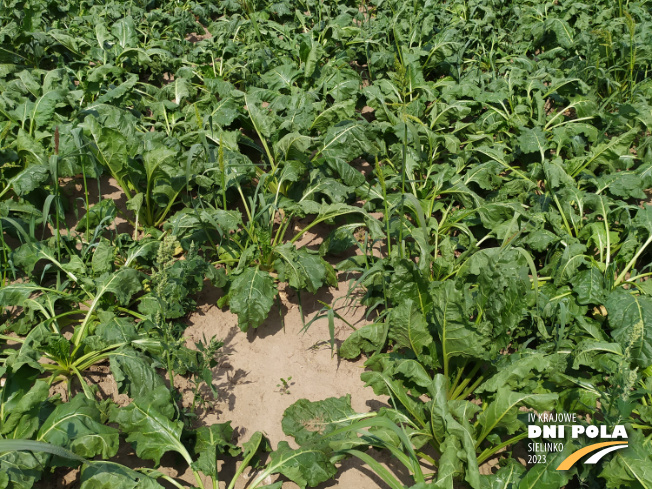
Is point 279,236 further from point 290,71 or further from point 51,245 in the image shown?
point 290,71

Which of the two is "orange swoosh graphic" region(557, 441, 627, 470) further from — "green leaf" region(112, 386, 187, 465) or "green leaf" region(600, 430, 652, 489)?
"green leaf" region(112, 386, 187, 465)

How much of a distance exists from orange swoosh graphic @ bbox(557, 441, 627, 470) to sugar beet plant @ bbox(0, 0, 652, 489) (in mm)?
87

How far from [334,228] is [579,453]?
238cm

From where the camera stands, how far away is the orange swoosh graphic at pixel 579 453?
2.57 meters

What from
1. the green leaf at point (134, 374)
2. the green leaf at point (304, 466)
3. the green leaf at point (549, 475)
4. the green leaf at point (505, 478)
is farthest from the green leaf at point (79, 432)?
the green leaf at point (549, 475)

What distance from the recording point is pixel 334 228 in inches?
171

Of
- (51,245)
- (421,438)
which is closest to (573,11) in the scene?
(421,438)

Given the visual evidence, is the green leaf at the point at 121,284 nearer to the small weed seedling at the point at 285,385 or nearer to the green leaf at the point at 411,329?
the small weed seedling at the point at 285,385

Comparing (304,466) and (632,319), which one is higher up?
(632,319)

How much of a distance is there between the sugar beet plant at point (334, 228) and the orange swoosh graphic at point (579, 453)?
0.09m

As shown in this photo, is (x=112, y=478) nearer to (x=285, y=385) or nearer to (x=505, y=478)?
(x=285, y=385)

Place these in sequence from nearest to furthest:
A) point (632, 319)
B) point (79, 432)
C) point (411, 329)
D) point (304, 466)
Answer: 1. point (79, 432)
2. point (304, 466)
3. point (411, 329)
4. point (632, 319)

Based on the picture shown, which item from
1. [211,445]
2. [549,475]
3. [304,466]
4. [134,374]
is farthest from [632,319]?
[134,374]

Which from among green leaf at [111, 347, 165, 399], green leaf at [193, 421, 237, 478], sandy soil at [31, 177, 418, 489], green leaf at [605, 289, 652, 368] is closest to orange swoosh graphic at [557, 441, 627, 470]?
green leaf at [605, 289, 652, 368]
